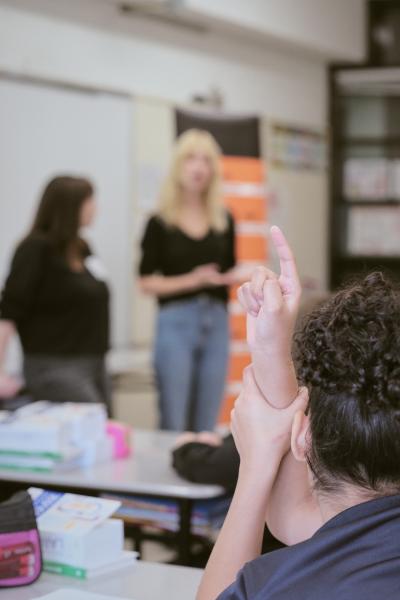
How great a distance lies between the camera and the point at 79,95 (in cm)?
569

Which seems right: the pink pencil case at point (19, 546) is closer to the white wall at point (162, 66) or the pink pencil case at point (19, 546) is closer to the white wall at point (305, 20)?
the white wall at point (162, 66)

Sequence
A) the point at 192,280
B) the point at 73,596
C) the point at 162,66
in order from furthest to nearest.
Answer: the point at 162,66 < the point at 192,280 < the point at 73,596

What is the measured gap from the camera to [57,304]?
12.3ft

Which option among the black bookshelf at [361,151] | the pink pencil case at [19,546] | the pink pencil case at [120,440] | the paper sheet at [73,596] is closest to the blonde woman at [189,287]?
the pink pencil case at [120,440]

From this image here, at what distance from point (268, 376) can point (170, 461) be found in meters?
1.57

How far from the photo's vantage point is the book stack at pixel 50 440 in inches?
108

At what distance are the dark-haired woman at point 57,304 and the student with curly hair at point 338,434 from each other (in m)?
2.37

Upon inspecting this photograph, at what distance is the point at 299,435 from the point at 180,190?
3360mm

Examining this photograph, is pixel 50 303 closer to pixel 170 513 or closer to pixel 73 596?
pixel 170 513

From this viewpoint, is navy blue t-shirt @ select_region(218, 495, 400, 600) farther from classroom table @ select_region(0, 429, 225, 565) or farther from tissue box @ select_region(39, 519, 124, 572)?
classroom table @ select_region(0, 429, 225, 565)

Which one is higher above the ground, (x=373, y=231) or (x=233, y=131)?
(x=233, y=131)

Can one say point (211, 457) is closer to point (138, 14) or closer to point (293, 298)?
point (293, 298)

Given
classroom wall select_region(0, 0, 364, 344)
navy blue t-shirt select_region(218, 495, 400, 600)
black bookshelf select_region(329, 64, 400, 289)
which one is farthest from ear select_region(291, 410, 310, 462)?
black bookshelf select_region(329, 64, 400, 289)

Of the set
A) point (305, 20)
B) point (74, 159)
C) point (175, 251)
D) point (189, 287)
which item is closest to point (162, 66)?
point (74, 159)
